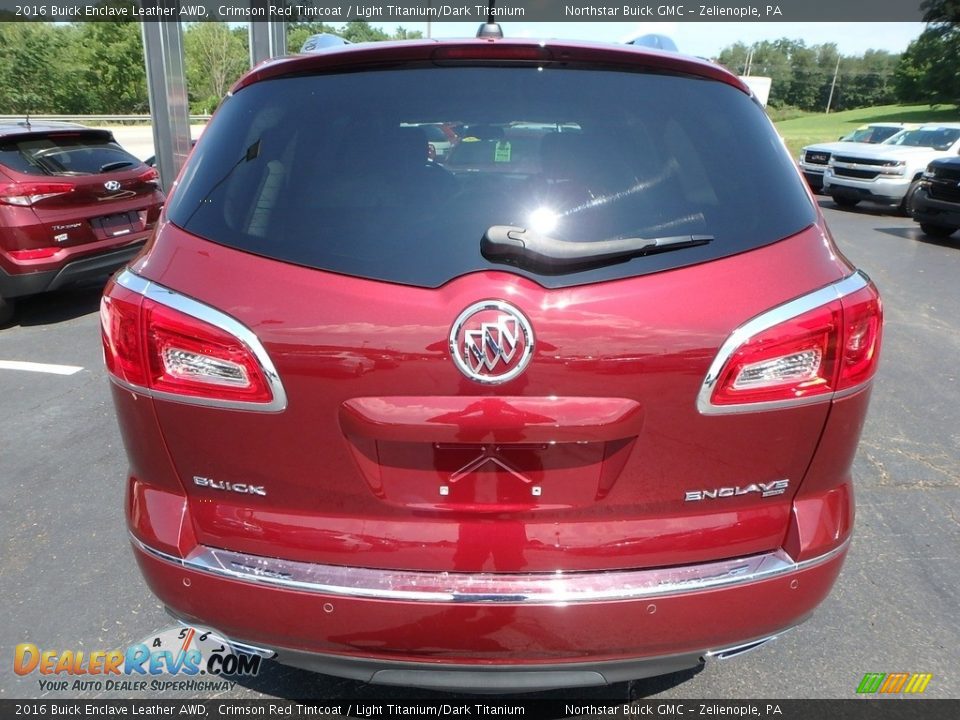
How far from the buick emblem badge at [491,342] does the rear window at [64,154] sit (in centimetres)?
591

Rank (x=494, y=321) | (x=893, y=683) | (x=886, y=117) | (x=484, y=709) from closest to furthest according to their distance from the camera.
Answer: (x=494, y=321) < (x=484, y=709) < (x=893, y=683) < (x=886, y=117)

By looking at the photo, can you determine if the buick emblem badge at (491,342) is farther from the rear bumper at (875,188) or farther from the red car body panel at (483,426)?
the rear bumper at (875,188)

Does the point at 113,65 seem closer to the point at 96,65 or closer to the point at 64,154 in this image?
→ the point at 96,65

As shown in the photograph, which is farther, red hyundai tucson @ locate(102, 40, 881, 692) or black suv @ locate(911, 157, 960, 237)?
black suv @ locate(911, 157, 960, 237)

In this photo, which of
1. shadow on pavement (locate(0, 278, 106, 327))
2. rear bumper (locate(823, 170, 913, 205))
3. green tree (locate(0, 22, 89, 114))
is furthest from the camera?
green tree (locate(0, 22, 89, 114))

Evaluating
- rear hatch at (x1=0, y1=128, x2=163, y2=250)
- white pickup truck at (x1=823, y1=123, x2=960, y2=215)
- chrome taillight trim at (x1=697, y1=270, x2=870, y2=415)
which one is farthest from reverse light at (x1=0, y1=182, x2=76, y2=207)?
white pickup truck at (x1=823, y1=123, x2=960, y2=215)

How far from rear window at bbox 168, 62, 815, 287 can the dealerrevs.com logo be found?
1.47 meters

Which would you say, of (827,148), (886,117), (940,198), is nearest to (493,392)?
(940,198)

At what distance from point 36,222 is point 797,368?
6191 millimetres

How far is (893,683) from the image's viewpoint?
2.31 metres

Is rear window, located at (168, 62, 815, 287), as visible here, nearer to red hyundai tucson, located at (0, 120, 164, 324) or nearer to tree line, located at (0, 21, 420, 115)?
red hyundai tucson, located at (0, 120, 164, 324)

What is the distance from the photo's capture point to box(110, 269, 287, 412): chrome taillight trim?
1.55 m

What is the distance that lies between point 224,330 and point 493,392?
614mm

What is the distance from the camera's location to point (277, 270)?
1.58 metres
